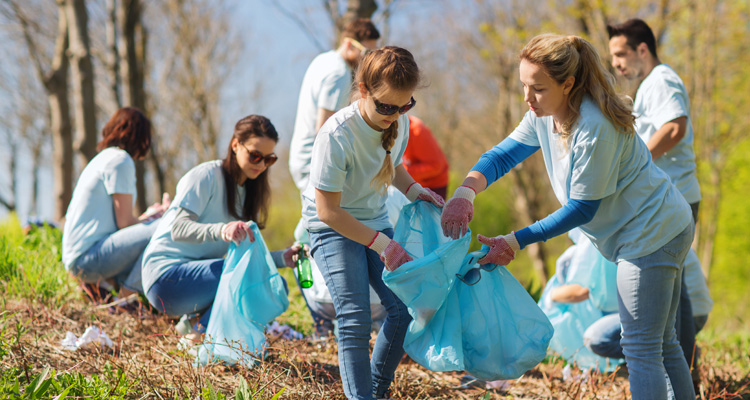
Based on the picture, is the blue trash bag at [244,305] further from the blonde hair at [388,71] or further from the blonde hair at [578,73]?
the blonde hair at [578,73]

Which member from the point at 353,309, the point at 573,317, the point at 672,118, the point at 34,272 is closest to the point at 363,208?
the point at 353,309

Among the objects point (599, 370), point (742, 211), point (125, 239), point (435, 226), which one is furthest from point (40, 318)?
point (742, 211)

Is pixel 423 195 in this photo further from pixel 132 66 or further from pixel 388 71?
pixel 132 66

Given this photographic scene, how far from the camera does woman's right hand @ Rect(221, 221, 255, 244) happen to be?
9.36ft

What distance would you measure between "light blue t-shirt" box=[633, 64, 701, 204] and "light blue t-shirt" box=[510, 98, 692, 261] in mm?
1044

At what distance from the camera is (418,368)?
317 centimetres

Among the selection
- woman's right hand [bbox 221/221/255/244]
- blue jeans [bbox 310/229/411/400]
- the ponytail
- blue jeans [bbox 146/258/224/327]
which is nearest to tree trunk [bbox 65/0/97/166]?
blue jeans [bbox 146/258/224/327]

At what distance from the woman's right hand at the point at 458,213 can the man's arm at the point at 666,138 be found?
1338 millimetres

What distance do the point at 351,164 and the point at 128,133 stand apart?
2.09 meters

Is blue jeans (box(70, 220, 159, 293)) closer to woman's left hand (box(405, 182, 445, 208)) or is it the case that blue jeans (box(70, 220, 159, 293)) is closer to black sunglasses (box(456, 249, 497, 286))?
woman's left hand (box(405, 182, 445, 208))

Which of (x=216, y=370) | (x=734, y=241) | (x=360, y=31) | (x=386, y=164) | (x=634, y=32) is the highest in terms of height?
(x=360, y=31)

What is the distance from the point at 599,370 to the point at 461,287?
4.16ft

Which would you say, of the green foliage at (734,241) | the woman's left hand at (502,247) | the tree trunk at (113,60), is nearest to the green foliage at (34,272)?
the woman's left hand at (502,247)

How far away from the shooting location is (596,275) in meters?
3.32
